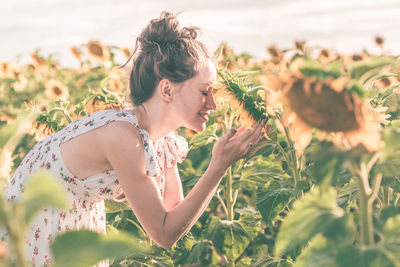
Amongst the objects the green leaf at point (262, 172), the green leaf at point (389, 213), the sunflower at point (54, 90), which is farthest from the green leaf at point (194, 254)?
the sunflower at point (54, 90)

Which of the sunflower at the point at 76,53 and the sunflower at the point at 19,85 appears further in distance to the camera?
the sunflower at the point at 76,53

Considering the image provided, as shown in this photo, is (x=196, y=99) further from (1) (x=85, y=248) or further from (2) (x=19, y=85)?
(2) (x=19, y=85)

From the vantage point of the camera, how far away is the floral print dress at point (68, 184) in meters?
1.83

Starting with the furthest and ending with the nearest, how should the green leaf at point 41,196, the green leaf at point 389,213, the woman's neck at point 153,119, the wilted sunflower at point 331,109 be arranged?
the woman's neck at point 153,119 < the green leaf at point 389,213 < the wilted sunflower at point 331,109 < the green leaf at point 41,196

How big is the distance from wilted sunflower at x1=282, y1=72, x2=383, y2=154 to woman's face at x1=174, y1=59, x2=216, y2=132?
1.02m

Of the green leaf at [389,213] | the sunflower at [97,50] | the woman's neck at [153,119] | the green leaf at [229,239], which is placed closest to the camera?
the green leaf at [389,213]

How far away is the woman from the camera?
66.5 inches

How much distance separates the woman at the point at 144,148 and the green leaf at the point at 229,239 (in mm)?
364

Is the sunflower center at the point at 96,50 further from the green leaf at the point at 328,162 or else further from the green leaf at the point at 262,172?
the green leaf at the point at 328,162

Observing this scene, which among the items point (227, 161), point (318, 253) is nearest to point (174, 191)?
point (227, 161)

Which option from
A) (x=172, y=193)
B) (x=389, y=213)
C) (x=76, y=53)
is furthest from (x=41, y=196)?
(x=76, y=53)

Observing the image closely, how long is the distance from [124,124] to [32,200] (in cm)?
114

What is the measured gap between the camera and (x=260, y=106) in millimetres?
1580

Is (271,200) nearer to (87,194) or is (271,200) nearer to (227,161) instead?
(227,161)
